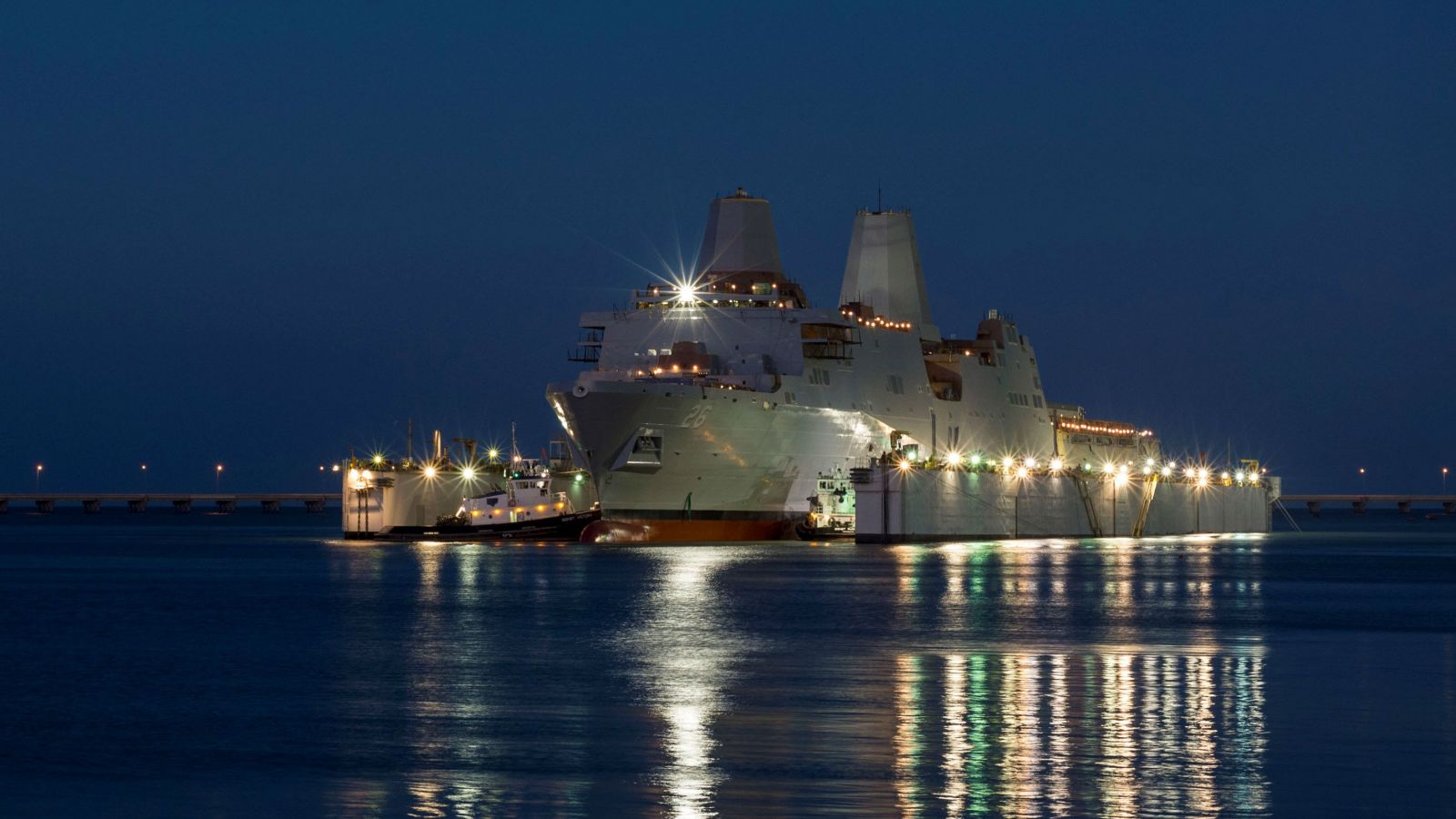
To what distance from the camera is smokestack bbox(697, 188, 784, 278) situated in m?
77.6

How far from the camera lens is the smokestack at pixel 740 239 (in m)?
77.6

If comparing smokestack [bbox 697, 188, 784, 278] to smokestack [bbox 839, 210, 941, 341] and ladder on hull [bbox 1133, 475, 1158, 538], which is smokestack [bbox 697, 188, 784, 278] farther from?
ladder on hull [bbox 1133, 475, 1158, 538]

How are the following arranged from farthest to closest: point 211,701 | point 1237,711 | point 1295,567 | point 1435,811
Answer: point 1295,567
point 211,701
point 1237,711
point 1435,811

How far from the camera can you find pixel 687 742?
1816 cm

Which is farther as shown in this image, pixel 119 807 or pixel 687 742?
pixel 687 742

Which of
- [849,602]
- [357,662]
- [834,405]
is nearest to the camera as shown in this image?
[357,662]

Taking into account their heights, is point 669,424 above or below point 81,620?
above

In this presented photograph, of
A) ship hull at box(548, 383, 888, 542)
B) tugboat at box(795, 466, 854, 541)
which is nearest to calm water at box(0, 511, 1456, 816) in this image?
ship hull at box(548, 383, 888, 542)

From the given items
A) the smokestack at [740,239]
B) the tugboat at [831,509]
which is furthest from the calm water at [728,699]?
the smokestack at [740,239]

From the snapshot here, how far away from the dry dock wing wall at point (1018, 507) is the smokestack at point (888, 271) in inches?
329

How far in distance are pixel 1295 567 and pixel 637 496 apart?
70.6 feet

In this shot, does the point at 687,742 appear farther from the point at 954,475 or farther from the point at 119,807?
the point at 954,475

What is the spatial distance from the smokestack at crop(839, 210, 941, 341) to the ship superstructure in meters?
0.08

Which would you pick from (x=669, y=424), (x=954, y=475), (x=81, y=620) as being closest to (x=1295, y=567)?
(x=954, y=475)
